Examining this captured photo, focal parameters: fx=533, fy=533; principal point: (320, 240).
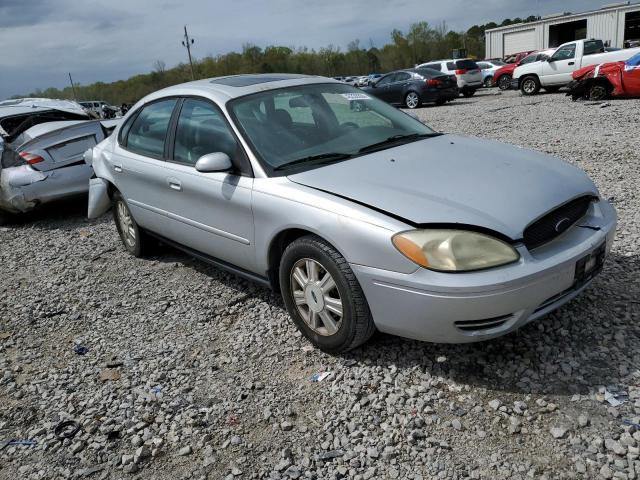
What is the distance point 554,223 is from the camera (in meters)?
2.75

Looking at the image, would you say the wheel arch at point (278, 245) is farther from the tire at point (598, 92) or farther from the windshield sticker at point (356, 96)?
the tire at point (598, 92)

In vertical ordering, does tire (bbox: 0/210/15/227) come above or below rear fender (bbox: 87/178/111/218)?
below

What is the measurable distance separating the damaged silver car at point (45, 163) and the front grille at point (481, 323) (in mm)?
6024

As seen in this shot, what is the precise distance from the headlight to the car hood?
0.22ft

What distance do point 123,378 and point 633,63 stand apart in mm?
14220

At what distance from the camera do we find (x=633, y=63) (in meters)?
13.1

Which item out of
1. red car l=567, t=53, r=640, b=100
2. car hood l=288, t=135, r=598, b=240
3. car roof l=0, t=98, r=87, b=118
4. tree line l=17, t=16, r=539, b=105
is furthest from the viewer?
tree line l=17, t=16, r=539, b=105

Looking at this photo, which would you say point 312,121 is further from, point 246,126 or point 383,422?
point 383,422

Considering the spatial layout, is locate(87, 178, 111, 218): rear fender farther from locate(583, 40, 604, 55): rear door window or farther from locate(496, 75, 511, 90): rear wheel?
locate(496, 75, 511, 90): rear wheel

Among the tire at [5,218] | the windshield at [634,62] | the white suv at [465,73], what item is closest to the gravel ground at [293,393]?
the tire at [5,218]

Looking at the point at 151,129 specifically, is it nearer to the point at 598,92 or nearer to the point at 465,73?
the point at 598,92

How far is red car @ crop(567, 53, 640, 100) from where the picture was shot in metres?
13.0

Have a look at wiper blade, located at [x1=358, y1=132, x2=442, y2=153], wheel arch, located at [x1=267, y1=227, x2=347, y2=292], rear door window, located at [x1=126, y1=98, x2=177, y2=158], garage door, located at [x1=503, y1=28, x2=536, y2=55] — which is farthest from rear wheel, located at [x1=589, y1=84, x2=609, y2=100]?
garage door, located at [x1=503, y1=28, x2=536, y2=55]

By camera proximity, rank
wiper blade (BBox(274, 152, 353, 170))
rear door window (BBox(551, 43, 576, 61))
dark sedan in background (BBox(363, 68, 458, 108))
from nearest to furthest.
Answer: wiper blade (BBox(274, 152, 353, 170))
rear door window (BBox(551, 43, 576, 61))
dark sedan in background (BBox(363, 68, 458, 108))
